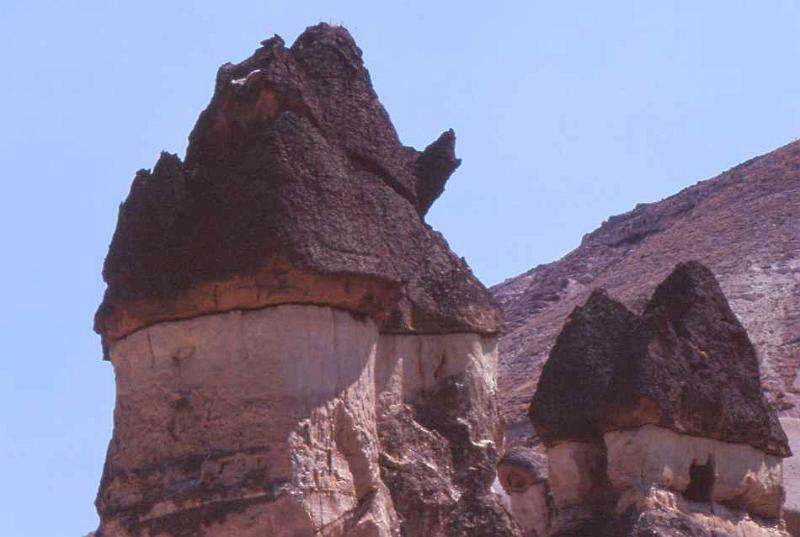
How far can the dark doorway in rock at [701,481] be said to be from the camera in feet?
59.0

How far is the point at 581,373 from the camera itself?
18547 mm

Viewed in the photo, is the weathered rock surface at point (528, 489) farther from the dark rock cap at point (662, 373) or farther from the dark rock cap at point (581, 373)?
Answer: the dark rock cap at point (662, 373)

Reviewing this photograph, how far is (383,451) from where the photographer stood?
13.4m

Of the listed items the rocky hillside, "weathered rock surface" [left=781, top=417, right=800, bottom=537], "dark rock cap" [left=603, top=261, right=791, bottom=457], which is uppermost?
the rocky hillside

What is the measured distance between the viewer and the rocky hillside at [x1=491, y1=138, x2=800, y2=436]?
136 ft

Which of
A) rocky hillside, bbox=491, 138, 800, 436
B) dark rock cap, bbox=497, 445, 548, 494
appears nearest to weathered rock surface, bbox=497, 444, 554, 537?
dark rock cap, bbox=497, 445, 548, 494

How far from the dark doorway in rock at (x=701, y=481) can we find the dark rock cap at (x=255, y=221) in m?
5.55

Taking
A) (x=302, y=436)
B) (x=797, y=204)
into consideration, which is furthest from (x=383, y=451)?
(x=797, y=204)

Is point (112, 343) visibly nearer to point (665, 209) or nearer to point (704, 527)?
point (704, 527)

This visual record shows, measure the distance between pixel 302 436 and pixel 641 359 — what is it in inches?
263

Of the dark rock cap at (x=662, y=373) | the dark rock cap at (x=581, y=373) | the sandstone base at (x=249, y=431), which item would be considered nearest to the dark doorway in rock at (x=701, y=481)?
the dark rock cap at (x=662, y=373)

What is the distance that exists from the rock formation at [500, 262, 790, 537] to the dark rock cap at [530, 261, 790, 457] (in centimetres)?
1

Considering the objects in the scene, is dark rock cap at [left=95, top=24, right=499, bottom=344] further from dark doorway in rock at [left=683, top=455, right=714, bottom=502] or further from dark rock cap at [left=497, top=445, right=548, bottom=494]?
dark rock cap at [left=497, top=445, right=548, bottom=494]

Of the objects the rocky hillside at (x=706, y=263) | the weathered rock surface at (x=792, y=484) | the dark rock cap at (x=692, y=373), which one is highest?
the rocky hillside at (x=706, y=263)
